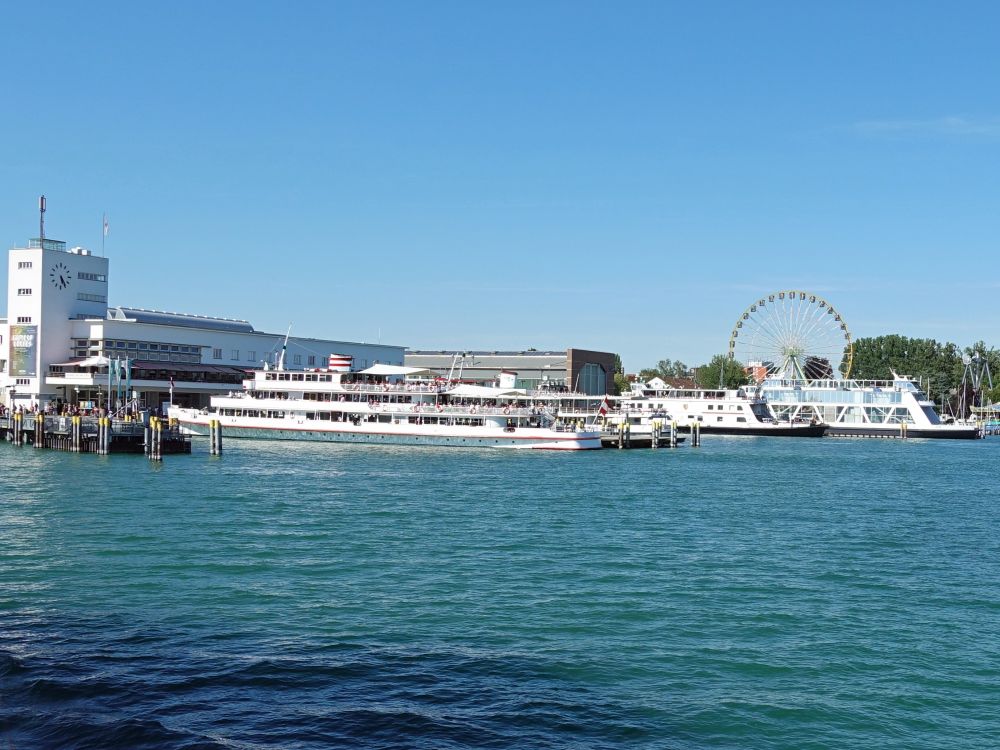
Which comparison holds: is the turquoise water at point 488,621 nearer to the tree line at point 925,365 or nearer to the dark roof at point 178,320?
the dark roof at point 178,320

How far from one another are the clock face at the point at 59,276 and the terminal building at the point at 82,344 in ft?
0.31

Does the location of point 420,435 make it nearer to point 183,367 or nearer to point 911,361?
point 183,367

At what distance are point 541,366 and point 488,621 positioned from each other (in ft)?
472

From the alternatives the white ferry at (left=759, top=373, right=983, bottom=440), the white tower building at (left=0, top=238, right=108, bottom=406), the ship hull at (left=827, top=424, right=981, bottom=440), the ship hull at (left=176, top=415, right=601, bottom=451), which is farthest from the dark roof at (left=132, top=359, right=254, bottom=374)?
the ship hull at (left=827, top=424, right=981, bottom=440)

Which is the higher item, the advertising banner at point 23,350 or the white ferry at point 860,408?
the advertising banner at point 23,350

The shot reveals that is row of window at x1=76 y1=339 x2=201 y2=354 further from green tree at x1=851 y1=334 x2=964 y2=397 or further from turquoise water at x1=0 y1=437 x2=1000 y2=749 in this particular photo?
green tree at x1=851 y1=334 x2=964 y2=397

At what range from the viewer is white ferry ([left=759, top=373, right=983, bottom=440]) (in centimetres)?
11956

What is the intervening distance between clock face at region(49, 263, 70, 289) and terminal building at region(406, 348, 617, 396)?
2626 inches

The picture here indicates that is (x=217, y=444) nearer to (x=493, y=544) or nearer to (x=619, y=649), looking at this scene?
(x=493, y=544)

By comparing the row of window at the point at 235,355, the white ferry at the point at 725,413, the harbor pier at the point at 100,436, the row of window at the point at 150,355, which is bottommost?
→ the harbor pier at the point at 100,436

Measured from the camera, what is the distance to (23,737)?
49.9 feet

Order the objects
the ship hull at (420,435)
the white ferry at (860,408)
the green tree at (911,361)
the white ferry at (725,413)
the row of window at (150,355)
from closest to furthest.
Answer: the ship hull at (420,435), the row of window at (150,355), the white ferry at (725,413), the white ferry at (860,408), the green tree at (911,361)

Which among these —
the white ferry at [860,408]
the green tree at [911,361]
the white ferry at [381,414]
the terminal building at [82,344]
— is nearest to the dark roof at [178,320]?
the terminal building at [82,344]

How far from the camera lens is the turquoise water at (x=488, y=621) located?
16.3m
